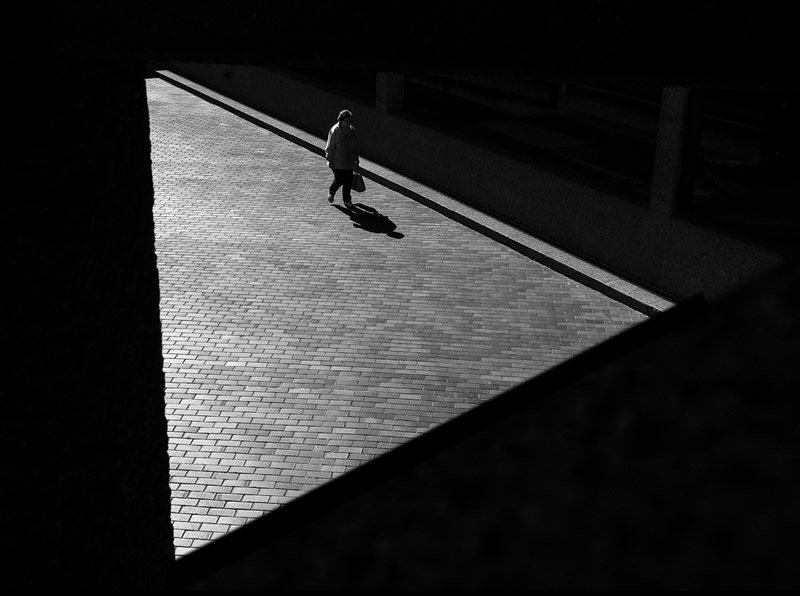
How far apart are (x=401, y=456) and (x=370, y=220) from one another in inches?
495

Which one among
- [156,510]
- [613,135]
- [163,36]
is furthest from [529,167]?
[163,36]

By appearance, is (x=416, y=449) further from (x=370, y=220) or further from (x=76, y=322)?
(x=370, y=220)

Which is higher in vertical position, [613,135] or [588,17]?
[588,17]

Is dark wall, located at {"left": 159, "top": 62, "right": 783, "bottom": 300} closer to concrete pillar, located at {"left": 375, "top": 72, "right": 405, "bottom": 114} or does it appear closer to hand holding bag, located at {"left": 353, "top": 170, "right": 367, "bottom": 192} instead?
concrete pillar, located at {"left": 375, "top": 72, "right": 405, "bottom": 114}

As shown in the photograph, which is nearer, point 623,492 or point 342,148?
point 623,492

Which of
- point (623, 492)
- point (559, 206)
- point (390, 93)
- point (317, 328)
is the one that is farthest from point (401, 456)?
point (390, 93)

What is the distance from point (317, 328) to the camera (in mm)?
10398

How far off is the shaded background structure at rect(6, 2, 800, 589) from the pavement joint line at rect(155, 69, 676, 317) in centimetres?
814

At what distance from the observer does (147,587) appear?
3.60 m

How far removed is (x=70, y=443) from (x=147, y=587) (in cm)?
83

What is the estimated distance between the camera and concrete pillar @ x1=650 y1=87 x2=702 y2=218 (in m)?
10.6

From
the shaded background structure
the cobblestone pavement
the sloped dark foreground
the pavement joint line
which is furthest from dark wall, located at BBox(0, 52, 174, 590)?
the pavement joint line

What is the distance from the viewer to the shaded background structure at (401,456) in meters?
0.52

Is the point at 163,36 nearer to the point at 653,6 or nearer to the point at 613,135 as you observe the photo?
the point at 653,6
